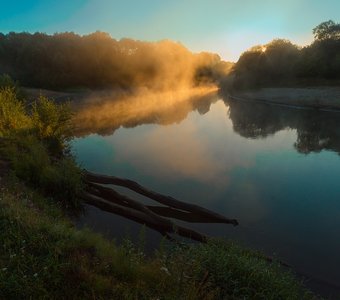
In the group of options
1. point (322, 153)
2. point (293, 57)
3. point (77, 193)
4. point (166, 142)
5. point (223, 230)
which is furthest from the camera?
point (293, 57)

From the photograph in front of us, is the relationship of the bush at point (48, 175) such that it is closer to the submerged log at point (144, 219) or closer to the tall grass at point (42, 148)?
the tall grass at point (42, 148)

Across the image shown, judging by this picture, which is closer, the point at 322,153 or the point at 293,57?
the point at 322,153

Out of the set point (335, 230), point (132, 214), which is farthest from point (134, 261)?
point (335, 230)

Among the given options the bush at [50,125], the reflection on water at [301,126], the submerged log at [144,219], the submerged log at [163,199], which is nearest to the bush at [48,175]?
the submerged log at [144,219]

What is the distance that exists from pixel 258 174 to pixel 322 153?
8.32 m

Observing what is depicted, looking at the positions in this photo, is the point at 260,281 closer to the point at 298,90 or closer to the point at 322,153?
the point at 322,153

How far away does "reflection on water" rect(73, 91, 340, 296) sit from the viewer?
1199 cm

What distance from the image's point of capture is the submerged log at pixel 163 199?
12938 mm

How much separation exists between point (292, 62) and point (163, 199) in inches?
2972

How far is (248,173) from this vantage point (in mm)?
19562

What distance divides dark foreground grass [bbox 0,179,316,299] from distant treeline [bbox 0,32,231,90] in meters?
77.8

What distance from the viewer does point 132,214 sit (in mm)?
12781

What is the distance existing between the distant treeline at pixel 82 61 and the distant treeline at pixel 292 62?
1280 inches

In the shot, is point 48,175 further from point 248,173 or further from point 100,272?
point 248,173
